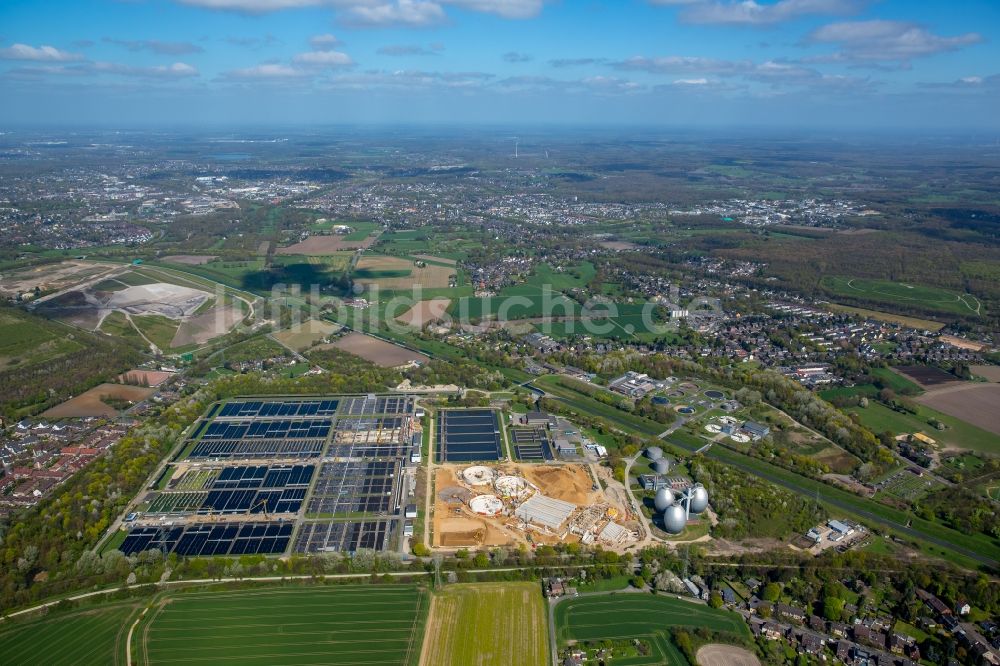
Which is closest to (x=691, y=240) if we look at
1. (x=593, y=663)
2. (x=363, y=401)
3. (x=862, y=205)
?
(x=862, y=205)

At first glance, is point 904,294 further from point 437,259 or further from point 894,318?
point 437,259

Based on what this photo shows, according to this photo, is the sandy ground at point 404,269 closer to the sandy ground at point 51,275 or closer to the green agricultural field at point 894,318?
the sandy ground at point 51,275

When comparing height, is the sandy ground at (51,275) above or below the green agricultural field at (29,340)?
above

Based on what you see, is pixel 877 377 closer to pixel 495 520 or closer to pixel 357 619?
pixel 495 520

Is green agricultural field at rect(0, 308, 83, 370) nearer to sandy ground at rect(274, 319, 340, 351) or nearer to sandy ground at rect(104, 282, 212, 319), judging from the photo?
sandy ground at rect(104, 282, 212, 319)

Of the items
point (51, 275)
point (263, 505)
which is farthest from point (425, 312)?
point (51, 275)

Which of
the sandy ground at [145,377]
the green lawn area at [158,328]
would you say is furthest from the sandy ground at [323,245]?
the sandy ground at [145,377]
